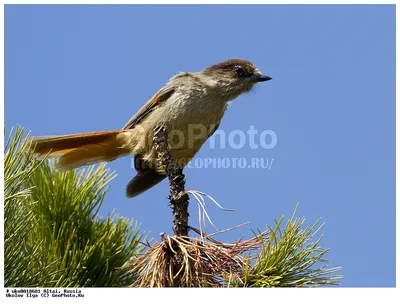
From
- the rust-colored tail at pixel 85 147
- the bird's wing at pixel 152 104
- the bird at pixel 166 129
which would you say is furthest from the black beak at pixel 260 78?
the rust-colored tail at pixel 85 147

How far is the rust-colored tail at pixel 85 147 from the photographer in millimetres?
4359

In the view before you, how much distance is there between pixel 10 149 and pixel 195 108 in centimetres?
257

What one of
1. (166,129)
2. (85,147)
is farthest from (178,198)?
(85,147)

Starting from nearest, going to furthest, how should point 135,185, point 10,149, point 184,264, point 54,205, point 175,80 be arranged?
point 10,149 → point 184,264 → point 54,205 → point 135,185 → point 175,80

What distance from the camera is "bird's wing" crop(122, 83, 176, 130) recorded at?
485 centimetres

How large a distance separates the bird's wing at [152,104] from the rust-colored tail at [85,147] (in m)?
0.13

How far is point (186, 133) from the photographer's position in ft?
15.1

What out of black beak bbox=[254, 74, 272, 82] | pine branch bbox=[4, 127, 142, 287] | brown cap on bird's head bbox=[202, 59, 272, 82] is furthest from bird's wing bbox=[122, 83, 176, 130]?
pine branch bbox=[4, 127, 142, 287]

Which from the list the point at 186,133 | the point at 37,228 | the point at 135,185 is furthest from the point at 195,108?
the point at 37,228

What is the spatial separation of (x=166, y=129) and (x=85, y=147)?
696 millimetres

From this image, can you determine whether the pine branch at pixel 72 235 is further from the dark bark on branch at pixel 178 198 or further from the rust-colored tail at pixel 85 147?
the rust-colored tail at pixel 85 147

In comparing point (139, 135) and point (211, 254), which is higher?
point (139, 135)

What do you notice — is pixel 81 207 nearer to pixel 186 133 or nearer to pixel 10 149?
pixel 10 149

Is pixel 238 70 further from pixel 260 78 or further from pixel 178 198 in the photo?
pixel 178 198
